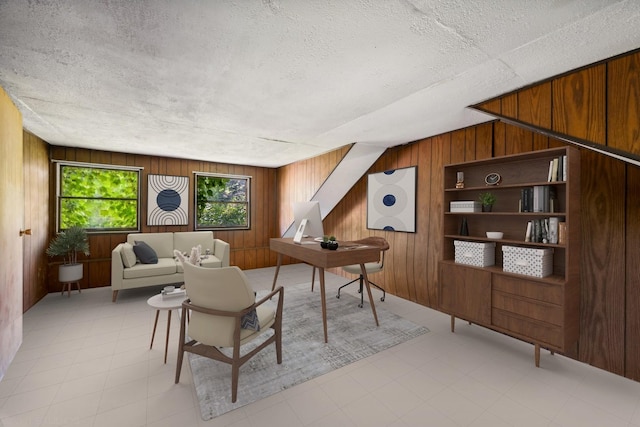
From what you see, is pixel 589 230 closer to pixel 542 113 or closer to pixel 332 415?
pixel 542 113

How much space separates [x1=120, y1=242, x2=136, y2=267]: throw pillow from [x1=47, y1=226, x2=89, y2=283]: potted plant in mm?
578

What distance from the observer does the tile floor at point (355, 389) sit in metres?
1.65

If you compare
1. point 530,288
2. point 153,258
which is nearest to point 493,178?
point 530,288

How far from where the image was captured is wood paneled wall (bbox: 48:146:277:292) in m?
4.33

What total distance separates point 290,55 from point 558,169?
237cm

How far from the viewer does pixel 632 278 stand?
2.09 m

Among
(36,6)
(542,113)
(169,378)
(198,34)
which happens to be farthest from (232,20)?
(169,378)

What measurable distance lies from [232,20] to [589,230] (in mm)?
3156

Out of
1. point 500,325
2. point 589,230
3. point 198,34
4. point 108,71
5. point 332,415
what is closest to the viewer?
point 198,34

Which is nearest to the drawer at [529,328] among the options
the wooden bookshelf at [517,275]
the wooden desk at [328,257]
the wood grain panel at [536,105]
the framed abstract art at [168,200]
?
the wooden bookshelf at [517,275]

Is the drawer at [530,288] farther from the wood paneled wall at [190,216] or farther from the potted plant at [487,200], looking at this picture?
the wood paneled wall at [190,216]

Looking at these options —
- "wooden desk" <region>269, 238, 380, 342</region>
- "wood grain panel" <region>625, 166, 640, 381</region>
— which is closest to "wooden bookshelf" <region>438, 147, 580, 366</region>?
"wood grain panel" <region>625, 166, 640, 381</region>

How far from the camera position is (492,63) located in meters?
1.77

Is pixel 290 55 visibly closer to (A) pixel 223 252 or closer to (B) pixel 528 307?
(B) pixel 528 307
